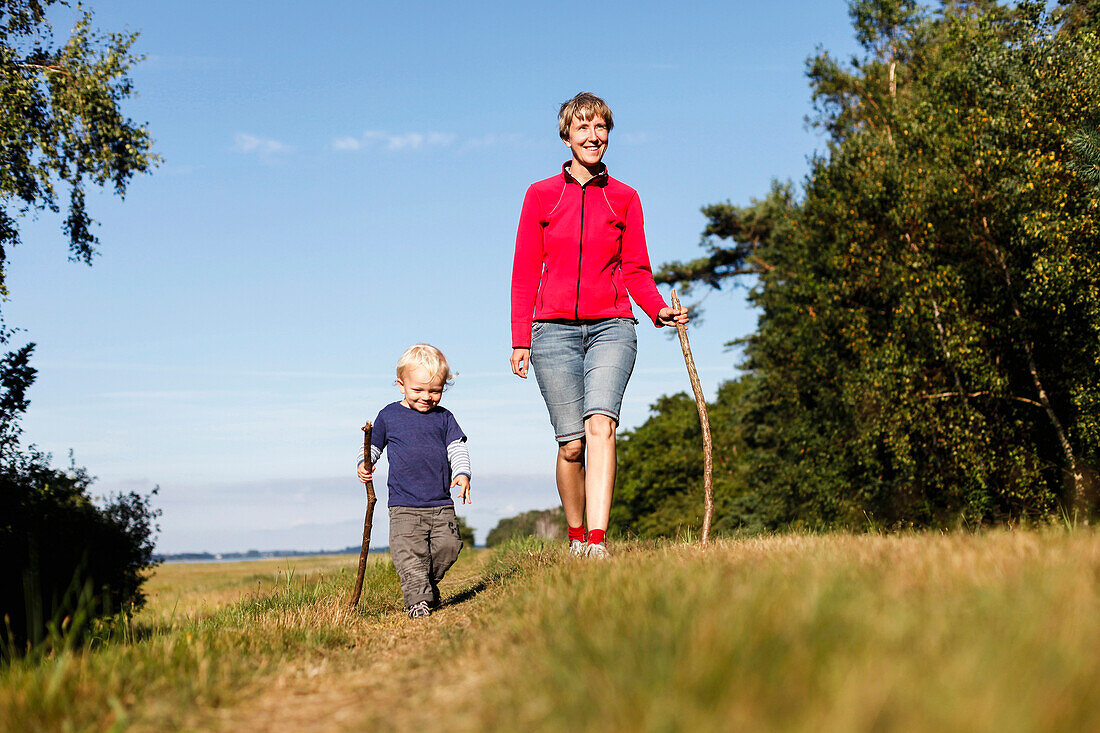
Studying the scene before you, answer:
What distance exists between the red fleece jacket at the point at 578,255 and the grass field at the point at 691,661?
2.36 meters

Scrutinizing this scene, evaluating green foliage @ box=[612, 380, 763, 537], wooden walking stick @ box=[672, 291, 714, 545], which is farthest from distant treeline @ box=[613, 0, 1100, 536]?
green foliage @ box=[612, 380, 763, 537]

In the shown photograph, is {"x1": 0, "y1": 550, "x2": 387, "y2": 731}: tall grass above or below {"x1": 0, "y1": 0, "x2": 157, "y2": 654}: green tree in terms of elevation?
below

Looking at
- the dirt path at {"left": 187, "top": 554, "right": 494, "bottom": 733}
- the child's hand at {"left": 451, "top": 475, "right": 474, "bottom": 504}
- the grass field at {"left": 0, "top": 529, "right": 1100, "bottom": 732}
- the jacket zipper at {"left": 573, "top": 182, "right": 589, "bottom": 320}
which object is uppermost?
the jacket zipper at {"left": 573, "top": 182, "right": 589, "bottom": 320}

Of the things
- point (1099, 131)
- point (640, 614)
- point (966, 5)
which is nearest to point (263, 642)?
point (640, 614)

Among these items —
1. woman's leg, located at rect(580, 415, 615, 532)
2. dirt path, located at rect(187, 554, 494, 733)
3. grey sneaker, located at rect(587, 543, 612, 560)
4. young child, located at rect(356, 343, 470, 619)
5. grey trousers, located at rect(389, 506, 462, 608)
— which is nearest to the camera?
dirt path, located at rect(187, 554, 494, 733)

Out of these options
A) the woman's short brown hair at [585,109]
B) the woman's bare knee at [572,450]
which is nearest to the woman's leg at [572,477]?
the woman's bare knee at [572,450]

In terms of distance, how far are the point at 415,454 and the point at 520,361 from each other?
1.22 m

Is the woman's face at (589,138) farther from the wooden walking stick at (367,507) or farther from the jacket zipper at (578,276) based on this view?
the wooden walking stick at (367,507)

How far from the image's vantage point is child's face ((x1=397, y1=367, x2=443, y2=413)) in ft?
22.3

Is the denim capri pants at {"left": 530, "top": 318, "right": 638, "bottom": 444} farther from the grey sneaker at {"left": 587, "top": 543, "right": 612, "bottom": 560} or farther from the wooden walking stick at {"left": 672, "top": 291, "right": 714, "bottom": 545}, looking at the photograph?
the grey sneaker at {"left": 587, "top": 543, "right": 612, "bottom": 560}

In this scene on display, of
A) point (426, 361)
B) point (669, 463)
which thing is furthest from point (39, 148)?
point (669, 463)

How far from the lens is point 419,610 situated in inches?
236

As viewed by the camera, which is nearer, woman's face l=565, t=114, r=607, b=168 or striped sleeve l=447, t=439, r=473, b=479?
woman's face l=565, t=114, r=607, b=168

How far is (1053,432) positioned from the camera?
21.5 metres
